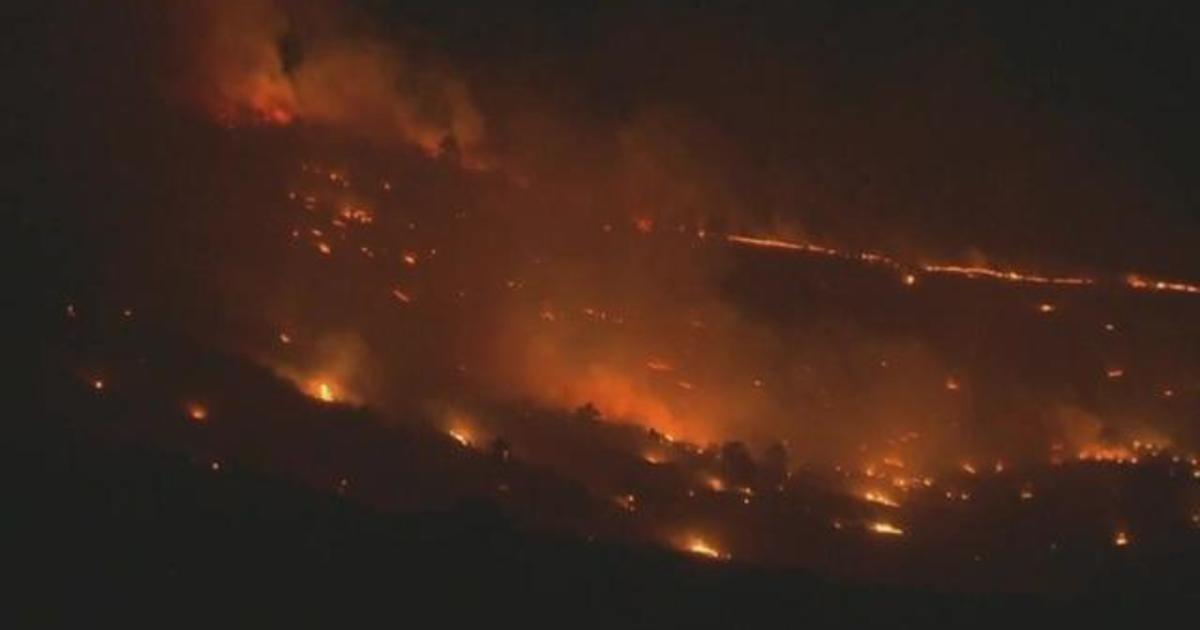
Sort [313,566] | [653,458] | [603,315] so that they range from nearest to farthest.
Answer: [313,566]
[653,458]
[603,315]

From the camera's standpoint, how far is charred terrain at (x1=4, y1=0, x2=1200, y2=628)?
4.43 metres

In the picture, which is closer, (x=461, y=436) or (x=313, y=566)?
(x=313, y=566)

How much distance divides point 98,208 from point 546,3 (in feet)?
8.87

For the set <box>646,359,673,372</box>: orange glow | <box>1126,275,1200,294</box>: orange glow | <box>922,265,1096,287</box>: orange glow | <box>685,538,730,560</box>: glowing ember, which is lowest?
<box>685,538,730,560</box>: glowing ember

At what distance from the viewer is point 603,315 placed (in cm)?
733

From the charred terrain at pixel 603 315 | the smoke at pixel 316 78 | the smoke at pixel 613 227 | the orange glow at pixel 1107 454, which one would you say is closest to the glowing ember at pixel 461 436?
the charred terrain at pixel 603 315

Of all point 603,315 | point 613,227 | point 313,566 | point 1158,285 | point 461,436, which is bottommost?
point 313,566

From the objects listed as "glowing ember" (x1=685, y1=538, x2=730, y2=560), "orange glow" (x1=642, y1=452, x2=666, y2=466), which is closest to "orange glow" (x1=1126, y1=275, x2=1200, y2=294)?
"orange glow" (x1=642, y1=452, x2=666, y2=466)

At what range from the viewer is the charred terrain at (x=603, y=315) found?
443 cm

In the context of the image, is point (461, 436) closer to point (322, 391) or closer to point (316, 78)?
point (322, 391)

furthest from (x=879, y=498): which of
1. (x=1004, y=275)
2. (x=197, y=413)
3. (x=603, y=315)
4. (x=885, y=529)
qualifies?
(x=197, y=413)

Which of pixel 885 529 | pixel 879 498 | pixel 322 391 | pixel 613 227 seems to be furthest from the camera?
pixel 613 227

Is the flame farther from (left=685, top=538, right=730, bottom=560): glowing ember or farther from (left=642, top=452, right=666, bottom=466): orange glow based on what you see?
(left=685, top=538, right=730, bottom=560): glowing ember

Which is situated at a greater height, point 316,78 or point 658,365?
point 316,78
